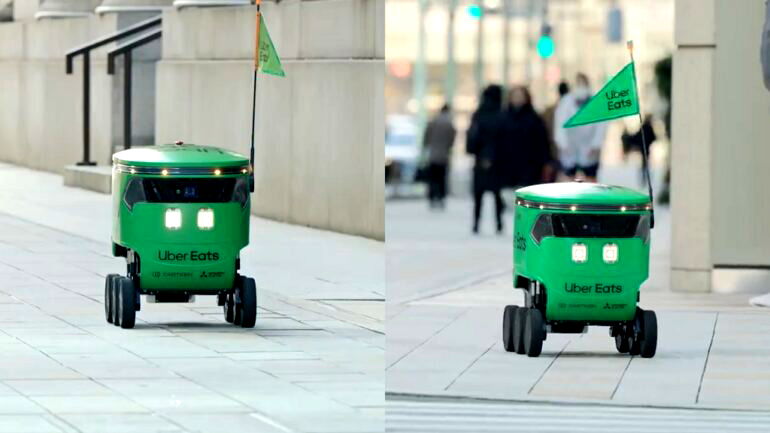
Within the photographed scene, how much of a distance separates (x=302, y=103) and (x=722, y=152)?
6.52 m

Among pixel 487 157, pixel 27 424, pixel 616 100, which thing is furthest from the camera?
pixel 487 157

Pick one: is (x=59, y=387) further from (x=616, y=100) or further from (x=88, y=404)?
(x=616, y=100)

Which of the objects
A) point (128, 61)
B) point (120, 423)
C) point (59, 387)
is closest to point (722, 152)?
point (59, 387)

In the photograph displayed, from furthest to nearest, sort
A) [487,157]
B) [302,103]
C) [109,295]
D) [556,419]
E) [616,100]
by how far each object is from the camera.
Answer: [487,157] → [302,103] → [109,295] → [616,100] → [556,419]

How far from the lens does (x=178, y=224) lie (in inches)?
464

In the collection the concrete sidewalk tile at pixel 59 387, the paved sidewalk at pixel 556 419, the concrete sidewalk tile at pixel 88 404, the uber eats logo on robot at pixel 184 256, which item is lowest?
the paved sidewalk at pixel 556 419

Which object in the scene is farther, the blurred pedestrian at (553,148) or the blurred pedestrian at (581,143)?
the blurred pedestrian at (553,148)

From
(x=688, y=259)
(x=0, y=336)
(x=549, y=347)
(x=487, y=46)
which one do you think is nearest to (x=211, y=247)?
(x=0, y=336)

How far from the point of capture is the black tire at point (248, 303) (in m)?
11.9

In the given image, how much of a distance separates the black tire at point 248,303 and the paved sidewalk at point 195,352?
67 millimetres

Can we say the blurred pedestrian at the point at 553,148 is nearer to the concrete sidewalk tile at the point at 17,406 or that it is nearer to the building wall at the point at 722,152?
the building wall at the point at 722,152

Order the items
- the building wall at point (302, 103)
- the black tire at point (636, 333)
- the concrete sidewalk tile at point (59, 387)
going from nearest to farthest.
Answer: the concrete sidewalk tile at point (59, 387), the black tire at point (636, 333), the building wall at point (302, 103)

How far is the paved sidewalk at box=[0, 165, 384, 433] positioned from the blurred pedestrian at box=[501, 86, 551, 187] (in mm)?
6118

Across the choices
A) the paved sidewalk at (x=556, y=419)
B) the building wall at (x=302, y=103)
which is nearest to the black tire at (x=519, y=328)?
the paved sidewalk at (x=556, y=419)
